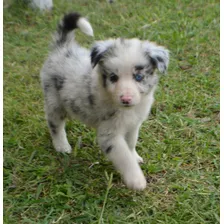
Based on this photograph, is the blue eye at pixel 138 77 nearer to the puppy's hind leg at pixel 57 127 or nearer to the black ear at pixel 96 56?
the black ear at pixel 96 56

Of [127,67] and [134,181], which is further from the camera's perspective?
[134,181]

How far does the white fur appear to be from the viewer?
11.4 ft

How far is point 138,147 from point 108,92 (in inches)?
44.9

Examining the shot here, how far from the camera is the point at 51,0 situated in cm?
772

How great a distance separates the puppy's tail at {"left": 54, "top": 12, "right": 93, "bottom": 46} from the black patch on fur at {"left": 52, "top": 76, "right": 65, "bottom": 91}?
0.42 m

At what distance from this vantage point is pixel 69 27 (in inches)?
170

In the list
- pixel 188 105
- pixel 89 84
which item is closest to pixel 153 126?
pixel 188 105

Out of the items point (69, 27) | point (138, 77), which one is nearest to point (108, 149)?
point (138, 77)

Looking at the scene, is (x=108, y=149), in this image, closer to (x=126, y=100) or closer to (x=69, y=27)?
(x=126, y=100)

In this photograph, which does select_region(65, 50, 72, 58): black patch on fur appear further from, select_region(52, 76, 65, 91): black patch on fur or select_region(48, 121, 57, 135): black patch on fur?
select_region(48, 121, 57, 135): black patch on fur

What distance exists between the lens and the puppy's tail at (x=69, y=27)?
4105 mm

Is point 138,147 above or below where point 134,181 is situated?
below

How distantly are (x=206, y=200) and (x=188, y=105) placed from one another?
1.69 metres

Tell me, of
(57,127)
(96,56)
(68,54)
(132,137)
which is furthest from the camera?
(57,127)
